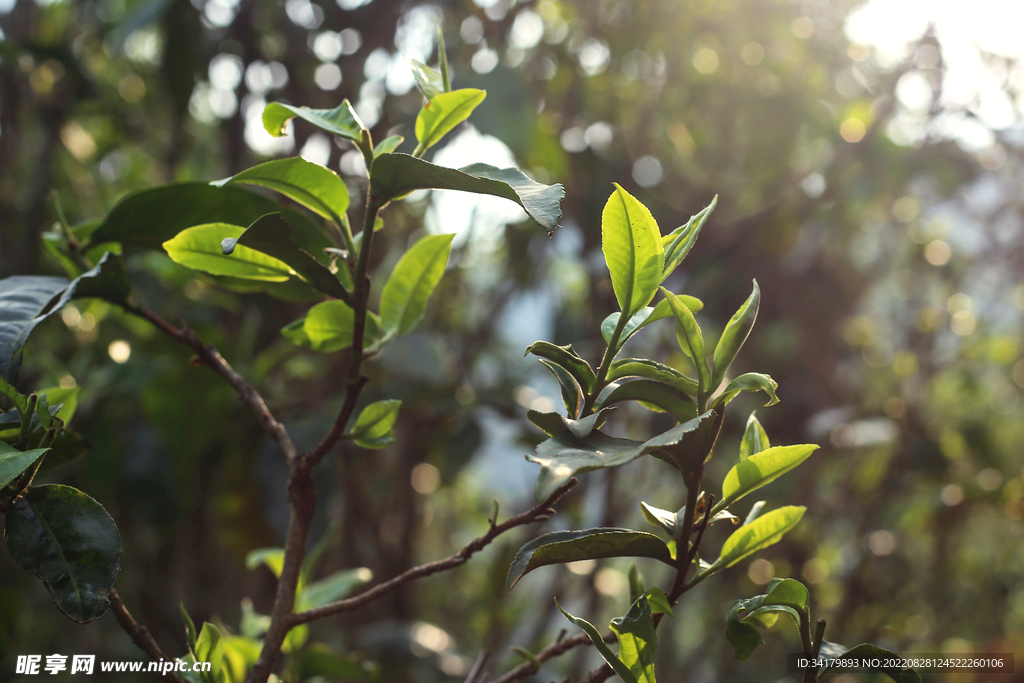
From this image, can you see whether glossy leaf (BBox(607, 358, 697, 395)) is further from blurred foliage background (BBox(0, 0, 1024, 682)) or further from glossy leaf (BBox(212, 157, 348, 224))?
blurred foliage background (BBox(0, 0, 1024, 682))

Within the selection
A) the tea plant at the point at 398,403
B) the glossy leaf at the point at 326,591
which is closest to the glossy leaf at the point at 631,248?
the tea plant at the point at 398,403

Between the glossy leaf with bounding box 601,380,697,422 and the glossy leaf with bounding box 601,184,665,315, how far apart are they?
0.10 feet

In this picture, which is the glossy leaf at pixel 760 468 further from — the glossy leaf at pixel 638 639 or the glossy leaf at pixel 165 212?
the glossy leaf at pixel 165 212

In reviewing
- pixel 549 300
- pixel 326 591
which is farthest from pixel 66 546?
pixel 549 300

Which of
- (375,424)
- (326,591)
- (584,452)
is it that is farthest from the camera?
(326,591)

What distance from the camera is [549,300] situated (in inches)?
55.0

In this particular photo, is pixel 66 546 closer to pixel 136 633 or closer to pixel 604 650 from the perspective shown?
pixel 136 633

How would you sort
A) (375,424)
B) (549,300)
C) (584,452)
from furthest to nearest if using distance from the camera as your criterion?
(549,300), (375,424), (584,452)

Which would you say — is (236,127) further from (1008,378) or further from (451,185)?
(1008,378)

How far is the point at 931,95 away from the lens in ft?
4.06

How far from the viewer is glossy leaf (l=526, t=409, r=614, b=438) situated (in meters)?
0.22

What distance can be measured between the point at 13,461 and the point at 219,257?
0.12 metres

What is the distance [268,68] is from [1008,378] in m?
1.89

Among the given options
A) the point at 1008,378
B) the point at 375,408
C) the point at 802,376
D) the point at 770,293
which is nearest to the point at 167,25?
the point at 375,408
